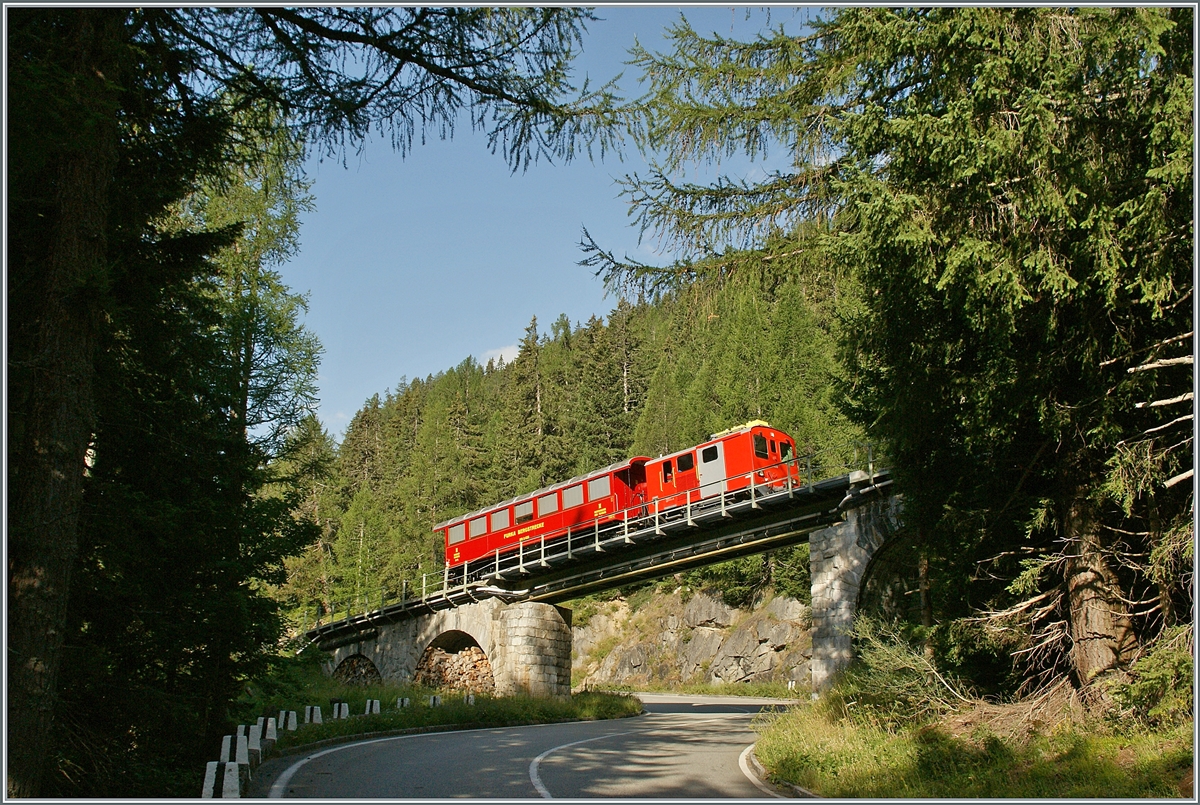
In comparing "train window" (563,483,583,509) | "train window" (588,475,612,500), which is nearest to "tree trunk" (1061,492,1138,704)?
"train window" (588,475,612,500)

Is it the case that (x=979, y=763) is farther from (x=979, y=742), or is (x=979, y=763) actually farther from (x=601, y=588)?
(x=601, y=588)

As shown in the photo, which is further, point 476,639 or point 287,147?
point 476,639

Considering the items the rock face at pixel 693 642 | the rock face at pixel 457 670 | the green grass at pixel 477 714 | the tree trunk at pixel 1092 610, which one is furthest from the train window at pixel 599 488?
the tree trunk at pixel 1092 610

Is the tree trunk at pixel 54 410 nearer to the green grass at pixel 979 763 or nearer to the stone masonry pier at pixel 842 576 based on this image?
the green grass at pixel 979 763

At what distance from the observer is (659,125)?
33.0 feet

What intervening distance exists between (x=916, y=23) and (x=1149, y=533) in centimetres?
552

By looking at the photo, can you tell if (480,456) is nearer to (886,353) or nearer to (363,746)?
(363,746)

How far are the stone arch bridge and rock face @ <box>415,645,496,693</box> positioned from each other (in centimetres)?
12

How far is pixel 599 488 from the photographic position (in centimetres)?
2658

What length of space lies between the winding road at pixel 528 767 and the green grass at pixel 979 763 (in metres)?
0.71

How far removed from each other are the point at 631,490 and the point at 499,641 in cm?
597

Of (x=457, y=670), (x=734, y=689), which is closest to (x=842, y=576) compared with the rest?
(x=457, y=670)

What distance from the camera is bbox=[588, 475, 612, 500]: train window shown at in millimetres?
26422

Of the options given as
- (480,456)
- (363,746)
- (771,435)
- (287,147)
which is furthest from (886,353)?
(480,456)
